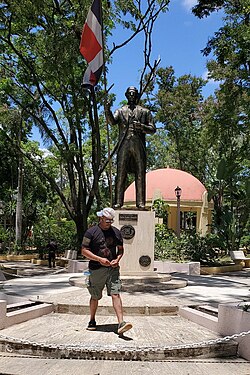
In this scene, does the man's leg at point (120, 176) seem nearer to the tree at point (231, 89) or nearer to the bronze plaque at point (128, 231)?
the bronze plaque at point (128, 231)

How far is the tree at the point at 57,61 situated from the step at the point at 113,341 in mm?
9517

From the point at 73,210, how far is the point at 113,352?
50.0 ft

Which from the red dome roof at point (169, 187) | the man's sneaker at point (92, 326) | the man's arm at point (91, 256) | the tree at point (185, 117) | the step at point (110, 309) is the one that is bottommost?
the man's sneaker at point (92, 326)

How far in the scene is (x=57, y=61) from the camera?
52.1ft

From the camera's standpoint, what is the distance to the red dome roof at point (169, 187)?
2688 cm

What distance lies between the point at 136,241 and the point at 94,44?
4.53 meters

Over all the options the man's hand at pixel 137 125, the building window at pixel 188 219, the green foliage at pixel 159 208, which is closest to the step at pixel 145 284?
the man's hand at pixel 137 125

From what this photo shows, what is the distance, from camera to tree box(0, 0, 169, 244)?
1567 cm

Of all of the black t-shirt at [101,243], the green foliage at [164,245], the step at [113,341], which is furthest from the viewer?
the green foliage at [164,245]

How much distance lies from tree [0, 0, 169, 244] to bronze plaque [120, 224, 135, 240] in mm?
5930

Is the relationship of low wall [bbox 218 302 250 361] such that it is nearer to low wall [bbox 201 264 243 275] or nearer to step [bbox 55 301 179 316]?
step [bbox 55 301 179 316]

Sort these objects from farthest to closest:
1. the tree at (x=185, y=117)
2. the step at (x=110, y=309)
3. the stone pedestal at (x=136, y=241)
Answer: the tree at (x=185, y=117) < the stone pedestal at (x=136, y=241) < the step at (x=110, y=309)

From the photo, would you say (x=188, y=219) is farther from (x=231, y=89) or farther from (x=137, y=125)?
(x=137, y=125)

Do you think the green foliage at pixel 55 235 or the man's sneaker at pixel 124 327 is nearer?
the man's sneaker at pixel 124 327
